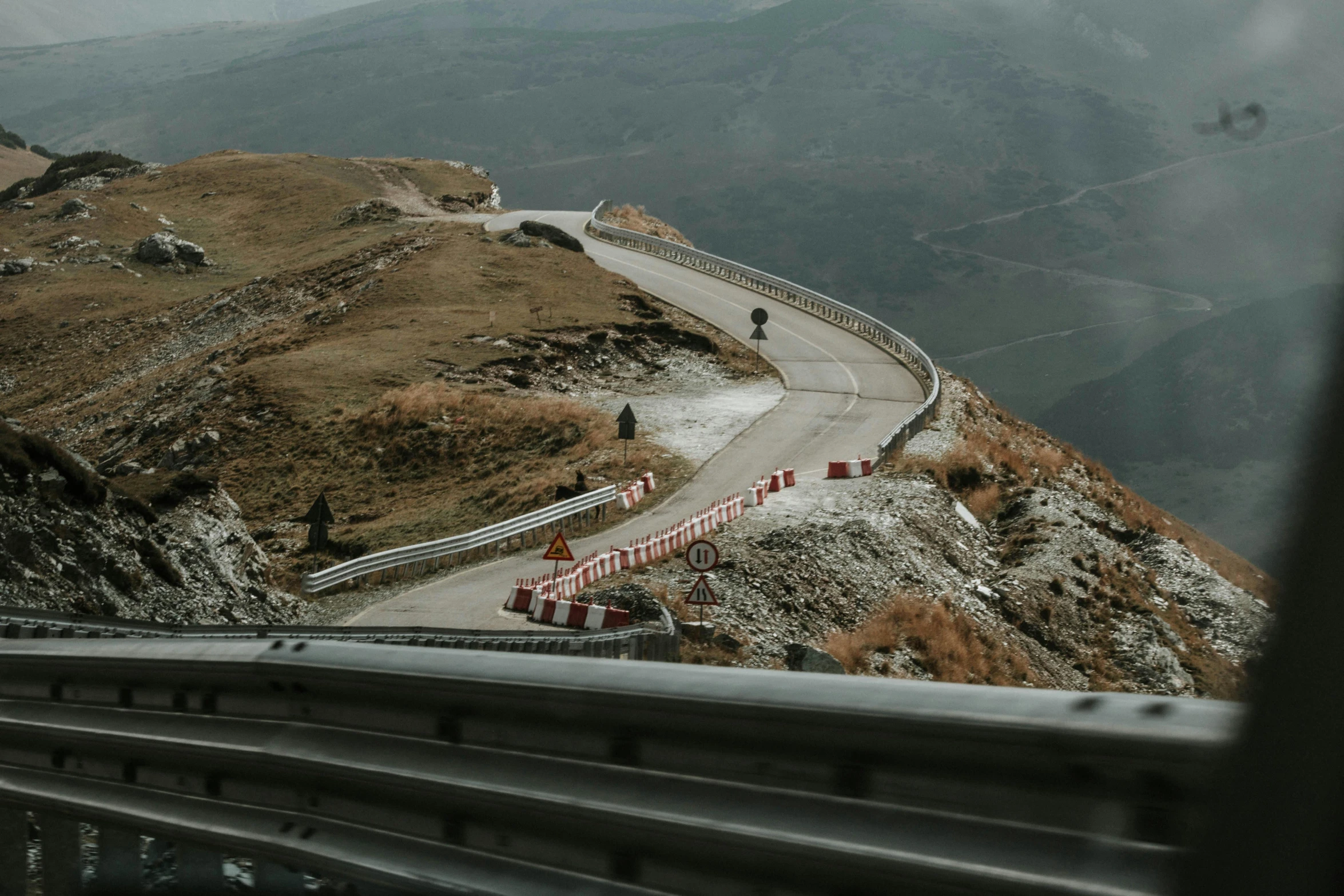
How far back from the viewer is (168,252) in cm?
6556

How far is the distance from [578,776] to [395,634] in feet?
34.2

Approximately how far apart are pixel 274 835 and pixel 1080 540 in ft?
92.8

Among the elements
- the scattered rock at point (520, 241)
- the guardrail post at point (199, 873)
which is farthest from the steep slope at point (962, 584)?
the scattered rock at point (520, 241)

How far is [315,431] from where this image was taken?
36375 mm

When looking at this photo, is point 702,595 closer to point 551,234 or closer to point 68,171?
point 551,234

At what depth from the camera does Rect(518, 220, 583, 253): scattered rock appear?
2414 inches

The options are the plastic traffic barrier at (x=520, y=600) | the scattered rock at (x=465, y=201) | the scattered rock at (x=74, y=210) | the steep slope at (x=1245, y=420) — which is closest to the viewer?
the steep slope at (x=1245, y=420)

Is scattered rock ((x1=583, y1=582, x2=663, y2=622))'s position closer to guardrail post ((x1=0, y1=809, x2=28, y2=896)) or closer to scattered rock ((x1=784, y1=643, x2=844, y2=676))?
scattered rock ((x1=784, y1=643, x2=844, y2=676))

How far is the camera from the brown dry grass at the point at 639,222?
81.2 m

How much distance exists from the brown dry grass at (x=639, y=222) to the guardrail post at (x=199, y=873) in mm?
74926

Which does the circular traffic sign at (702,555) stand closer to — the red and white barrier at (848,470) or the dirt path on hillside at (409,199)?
the red and white barrier at (848,470)

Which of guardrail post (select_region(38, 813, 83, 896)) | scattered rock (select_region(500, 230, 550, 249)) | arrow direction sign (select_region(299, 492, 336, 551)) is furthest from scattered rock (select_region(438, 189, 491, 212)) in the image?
guardrail post (select_region(38, 813, 83, 896))

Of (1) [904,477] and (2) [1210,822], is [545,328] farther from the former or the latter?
(2) [1210,822]

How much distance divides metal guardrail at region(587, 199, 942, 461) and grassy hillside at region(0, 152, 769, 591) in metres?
7.26
